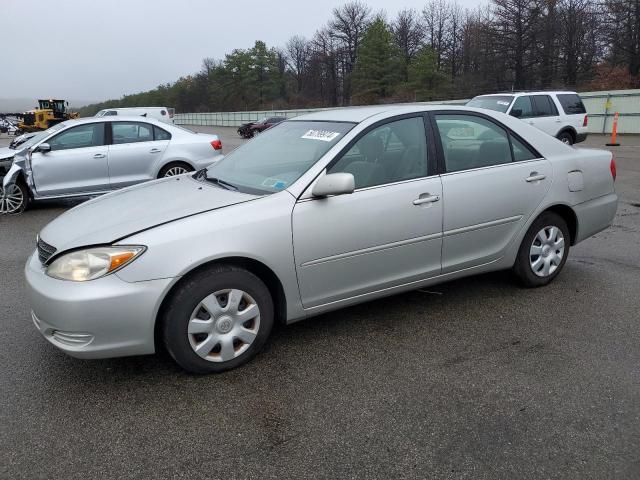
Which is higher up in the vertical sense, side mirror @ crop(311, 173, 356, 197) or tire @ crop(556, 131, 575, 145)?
side mirror @ crop(311, 173, 356, 197)

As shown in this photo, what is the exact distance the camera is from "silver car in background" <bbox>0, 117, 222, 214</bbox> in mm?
8461

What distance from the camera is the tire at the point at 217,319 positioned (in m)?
3.01

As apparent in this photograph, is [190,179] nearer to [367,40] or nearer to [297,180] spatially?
[297,180]

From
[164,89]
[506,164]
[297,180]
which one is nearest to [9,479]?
[297,180]

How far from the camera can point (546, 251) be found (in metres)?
4.50

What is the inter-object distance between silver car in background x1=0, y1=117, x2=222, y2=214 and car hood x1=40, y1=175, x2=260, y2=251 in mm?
5053

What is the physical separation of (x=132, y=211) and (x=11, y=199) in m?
6.50

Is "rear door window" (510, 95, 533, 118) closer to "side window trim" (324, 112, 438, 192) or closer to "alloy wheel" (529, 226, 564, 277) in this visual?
"alloy wheel" (529, 226, 564, 277)

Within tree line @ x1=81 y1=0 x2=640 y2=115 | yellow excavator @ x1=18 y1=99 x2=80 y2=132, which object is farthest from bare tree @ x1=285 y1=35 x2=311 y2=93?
yellow excavator @ x1=18 y1=99 x2=80 y2=132

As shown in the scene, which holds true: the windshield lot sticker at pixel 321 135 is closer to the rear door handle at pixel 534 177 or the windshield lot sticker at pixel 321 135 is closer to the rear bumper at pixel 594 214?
the rear door handle at pixel 534 177

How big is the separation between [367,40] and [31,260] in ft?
211

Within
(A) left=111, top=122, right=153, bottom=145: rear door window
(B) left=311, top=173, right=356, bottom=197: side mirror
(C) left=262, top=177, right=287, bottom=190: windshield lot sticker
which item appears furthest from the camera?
(A) left=111, top=122, right=153, bottom=145: rear door window

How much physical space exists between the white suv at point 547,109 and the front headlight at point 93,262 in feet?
39.9

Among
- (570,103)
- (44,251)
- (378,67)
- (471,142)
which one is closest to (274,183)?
(44,251)
